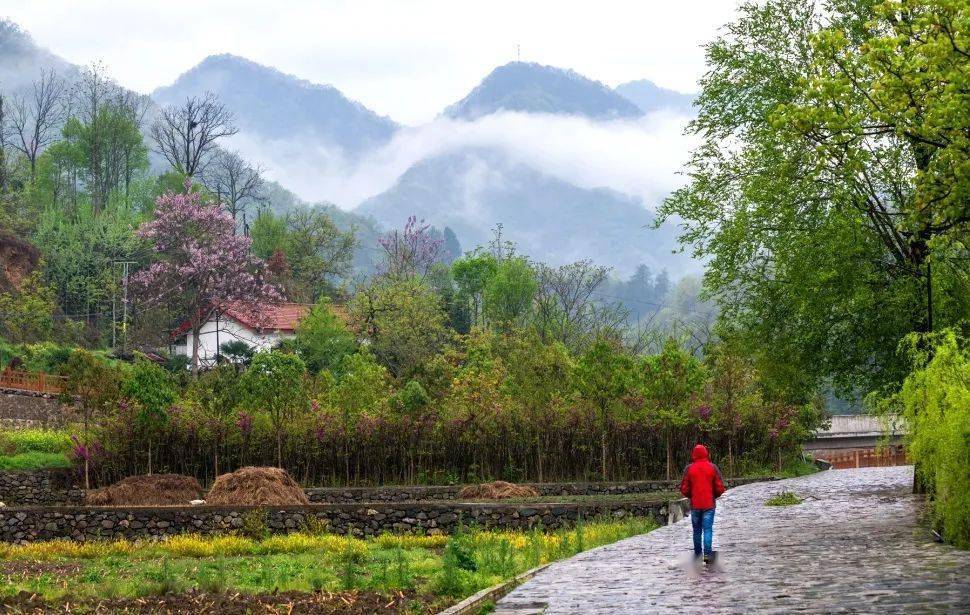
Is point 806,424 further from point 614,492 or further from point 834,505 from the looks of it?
point 834,505

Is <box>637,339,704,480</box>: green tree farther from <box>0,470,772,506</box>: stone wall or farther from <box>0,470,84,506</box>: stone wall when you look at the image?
<box>0,470,84,506</box>: stone wall

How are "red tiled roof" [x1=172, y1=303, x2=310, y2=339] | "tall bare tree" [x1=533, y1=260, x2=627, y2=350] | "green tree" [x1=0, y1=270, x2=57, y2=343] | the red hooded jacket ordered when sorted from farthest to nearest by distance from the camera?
"red tiled roof" [x1=172, y1=303, x2=310, y2=339] < "tall bare tree" [x1=533, y1=260, x2=627, y2=350] < "green tree" [x1=0, y1=270, x2=57, y2=343] < the red hooded jacket

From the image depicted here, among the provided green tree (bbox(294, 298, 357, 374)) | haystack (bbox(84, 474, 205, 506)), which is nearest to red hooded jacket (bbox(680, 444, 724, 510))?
haystack (bbox(84, 474, 205, 506))

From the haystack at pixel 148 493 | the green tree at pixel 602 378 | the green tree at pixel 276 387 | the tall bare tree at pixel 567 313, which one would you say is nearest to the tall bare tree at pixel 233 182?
the tall bare tree at pixel 567 313

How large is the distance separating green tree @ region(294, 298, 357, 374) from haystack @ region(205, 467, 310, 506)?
35.5 metres

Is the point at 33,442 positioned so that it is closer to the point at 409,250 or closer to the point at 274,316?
the point at 274,316

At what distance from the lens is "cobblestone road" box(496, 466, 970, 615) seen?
1154 centimetres

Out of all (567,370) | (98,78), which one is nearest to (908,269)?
(567,370)

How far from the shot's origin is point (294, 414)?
1410 inches

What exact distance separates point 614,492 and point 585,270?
4973 centimetres

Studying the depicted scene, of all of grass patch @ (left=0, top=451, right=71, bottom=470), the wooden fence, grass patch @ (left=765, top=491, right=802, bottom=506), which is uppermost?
grass patch @ (left=0, top=451, right=71, bottom=470)

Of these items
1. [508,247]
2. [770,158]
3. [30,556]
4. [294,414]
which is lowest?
[30,556]

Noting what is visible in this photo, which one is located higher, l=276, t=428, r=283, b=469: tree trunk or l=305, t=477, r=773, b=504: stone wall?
l=276, t=428, r=283, b=469: tree trunk

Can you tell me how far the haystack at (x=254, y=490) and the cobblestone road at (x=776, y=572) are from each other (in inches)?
363
